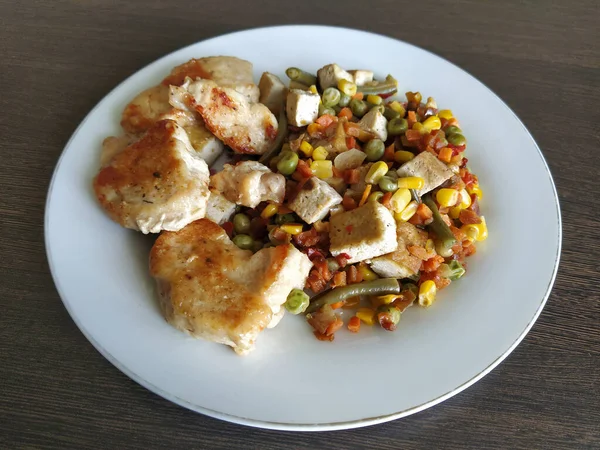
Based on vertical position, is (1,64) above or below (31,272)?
above

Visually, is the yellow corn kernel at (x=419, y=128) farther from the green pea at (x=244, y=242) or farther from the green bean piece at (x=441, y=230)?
the green pea at (x=244, y=242)

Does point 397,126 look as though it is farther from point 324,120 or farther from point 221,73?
point 221,73

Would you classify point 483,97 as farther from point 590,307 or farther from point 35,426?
point 35,426

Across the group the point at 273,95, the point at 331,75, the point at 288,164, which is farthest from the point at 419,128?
the point at 273,95

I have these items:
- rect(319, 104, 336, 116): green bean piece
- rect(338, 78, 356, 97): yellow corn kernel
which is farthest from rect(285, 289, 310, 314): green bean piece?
rect(338, 78, 356, 97): yellow corn kernel

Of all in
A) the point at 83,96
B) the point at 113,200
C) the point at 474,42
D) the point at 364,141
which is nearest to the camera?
the point at 113,200

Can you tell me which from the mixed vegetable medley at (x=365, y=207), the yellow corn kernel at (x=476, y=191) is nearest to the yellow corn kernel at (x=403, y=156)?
the mixed vegetable medley at (x=365, y=207)

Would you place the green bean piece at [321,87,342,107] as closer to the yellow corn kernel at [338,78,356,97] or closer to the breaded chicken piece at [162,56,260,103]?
the yellow corn kernel at [338,78,356,97]

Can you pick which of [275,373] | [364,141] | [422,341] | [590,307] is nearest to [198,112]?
[364,141]
